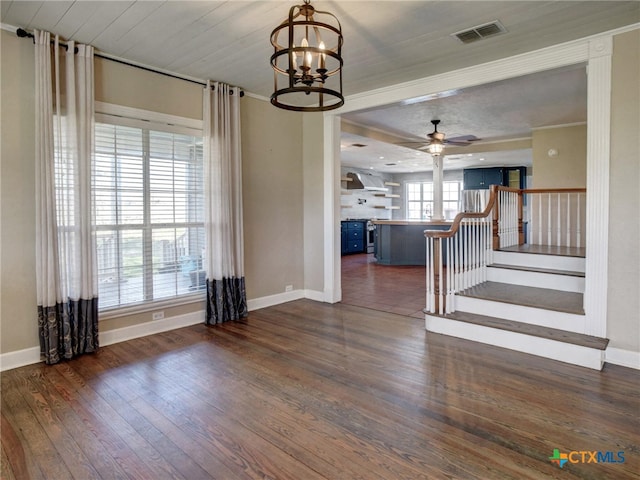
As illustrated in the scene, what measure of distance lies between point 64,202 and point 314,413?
109 inches

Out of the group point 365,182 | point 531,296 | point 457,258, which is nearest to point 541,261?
point 531,296

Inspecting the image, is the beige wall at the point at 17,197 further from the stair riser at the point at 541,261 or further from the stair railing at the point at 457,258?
the stair riser at the point at 541,261

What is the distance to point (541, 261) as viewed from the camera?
4676 mm

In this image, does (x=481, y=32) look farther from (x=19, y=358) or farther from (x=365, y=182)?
(x=365, y=182)

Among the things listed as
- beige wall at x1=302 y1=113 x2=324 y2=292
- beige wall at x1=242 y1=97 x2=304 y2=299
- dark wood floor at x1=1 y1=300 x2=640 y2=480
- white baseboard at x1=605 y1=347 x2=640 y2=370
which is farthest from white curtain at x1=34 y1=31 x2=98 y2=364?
white baseboard at x1=605 y1=347 x2=640 y2=370

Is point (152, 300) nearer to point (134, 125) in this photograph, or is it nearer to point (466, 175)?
point (134, 125)

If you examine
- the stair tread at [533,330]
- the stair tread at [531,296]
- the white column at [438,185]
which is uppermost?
the white column at [438,185]

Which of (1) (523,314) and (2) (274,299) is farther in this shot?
(2) (274,299)

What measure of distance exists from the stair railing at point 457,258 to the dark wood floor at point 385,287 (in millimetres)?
584

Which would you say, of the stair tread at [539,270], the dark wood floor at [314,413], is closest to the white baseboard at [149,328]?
the dark wood floor at [314,413]

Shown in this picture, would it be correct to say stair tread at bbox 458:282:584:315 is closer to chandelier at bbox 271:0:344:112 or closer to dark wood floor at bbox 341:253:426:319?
dark wood floor at bbox 341:253:426:319

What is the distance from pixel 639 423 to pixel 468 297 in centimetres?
184

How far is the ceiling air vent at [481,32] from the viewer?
9.77ft

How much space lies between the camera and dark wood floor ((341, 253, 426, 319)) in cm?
502
